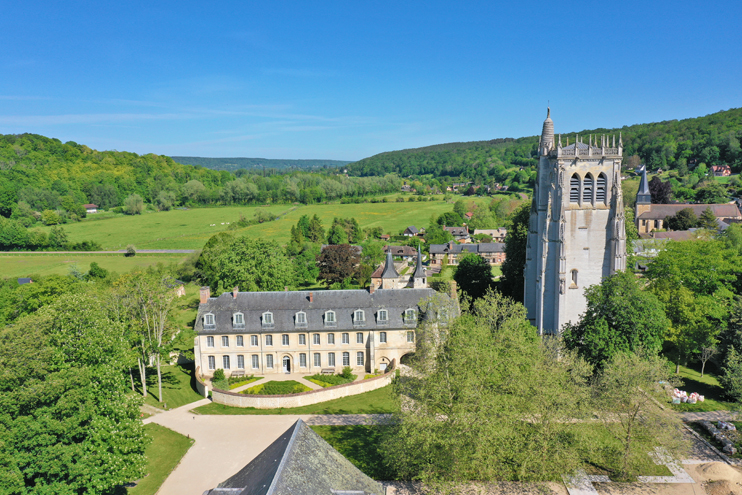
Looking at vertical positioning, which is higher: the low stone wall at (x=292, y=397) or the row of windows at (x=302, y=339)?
the row of windows at (x=302, y=339)

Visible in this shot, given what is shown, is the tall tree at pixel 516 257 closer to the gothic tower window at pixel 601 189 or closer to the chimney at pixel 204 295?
the gothic tower window at pixel 601 189

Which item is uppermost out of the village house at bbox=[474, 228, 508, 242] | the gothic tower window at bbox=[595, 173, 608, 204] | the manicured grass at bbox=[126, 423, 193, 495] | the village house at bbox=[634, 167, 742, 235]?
the gothic tower window at bbox=[595, 173, 608, 204]

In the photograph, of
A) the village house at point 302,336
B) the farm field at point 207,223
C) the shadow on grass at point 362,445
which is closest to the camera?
the shadow on grass at point 362,445

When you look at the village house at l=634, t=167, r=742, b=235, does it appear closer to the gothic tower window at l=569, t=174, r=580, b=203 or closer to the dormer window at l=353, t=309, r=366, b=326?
the gothic tower window at l=569, t=174, r=580, b=203

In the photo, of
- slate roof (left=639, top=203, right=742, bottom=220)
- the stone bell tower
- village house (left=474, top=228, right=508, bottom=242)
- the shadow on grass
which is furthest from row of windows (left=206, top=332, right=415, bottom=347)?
village house (left=474, top=228, right=508, bottom=242)

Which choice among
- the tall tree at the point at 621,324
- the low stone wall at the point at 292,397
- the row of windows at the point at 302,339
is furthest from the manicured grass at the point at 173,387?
the tall tree at the point at 621,324

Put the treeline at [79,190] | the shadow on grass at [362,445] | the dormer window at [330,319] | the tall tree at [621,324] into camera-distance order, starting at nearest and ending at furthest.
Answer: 1. the shadow on grass at [362,445]
2. the tall tree at [621,324]
3. the dormer window at [330,319]
4. the treeline at [79,190]

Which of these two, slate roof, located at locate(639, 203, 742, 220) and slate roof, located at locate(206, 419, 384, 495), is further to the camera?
slate roof, located at locate(639, 203, 742, 220)
